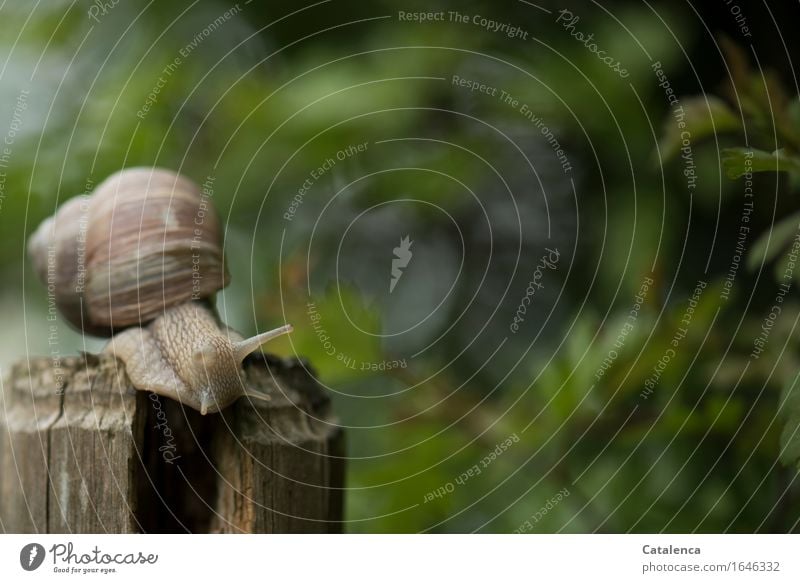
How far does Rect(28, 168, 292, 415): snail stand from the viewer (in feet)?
2.24

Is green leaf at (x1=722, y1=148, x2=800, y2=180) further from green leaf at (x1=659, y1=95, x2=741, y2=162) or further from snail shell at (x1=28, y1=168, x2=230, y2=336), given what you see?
snail shell at (x1=28, y1=168, x2=230, y2=336)

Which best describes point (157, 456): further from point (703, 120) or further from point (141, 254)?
point (703, 120)

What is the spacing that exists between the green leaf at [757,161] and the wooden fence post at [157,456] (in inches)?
14.2

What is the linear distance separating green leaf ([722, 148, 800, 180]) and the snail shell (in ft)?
1.39

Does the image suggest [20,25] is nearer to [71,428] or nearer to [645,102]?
[71,428]

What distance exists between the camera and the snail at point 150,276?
68 centimetres

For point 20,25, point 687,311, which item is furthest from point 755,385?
point 20,25

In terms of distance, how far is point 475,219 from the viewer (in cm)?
106

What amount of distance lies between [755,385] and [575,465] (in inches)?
7.7
